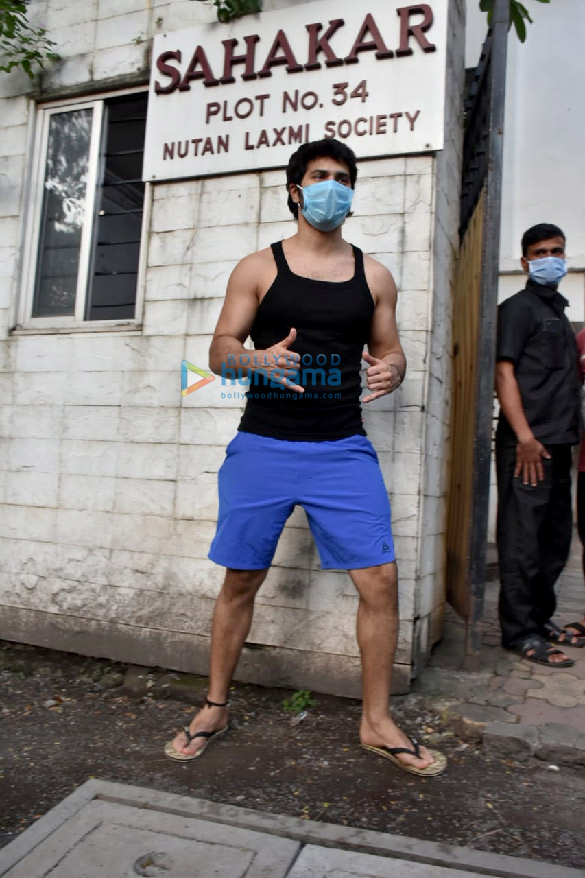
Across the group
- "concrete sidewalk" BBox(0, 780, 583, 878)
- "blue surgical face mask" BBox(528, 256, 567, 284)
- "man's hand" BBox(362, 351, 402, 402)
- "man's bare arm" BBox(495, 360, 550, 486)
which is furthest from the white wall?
"concrete sidewalk" BBox(0, 780, 583, 878)

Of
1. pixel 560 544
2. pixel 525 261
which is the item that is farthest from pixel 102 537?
pixel 525 261

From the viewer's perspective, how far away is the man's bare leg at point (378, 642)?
2.37 m

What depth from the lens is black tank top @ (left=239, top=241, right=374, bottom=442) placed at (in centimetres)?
243

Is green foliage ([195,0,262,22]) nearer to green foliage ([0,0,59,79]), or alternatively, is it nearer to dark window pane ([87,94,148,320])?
dark window pane ([87,94,148,320])

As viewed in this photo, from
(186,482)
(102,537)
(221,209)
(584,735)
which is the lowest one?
(584,735)

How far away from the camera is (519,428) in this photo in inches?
124

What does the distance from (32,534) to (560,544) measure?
2785 millimetres

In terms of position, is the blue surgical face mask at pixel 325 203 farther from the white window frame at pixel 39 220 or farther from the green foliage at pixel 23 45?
the green foliage at pixel 23 45

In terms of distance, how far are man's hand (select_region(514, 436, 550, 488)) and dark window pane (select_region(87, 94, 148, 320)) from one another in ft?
7.32

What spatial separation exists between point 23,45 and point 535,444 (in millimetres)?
3663

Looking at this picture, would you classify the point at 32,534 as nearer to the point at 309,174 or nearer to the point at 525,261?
the point at 309,174

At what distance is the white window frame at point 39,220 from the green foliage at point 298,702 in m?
2.15

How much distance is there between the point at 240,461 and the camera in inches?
97.9

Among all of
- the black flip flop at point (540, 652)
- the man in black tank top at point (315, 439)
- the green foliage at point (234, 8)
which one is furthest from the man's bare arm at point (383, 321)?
the green foliage at point (234, 8)
